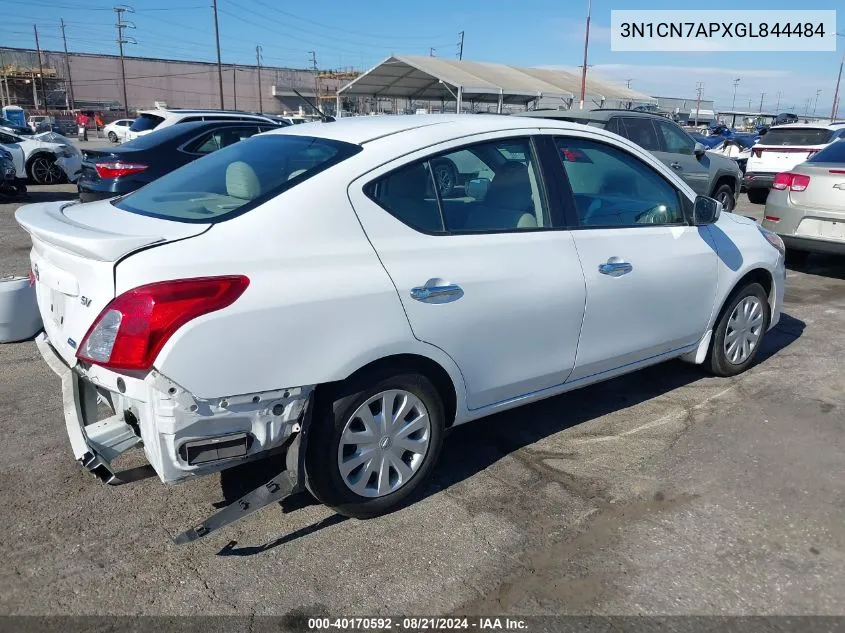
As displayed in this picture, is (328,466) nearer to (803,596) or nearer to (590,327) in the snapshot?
(590,327)

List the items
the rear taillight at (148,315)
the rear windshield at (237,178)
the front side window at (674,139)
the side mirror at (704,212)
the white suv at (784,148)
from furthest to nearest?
1. the white suv at (784,148)
2. the front side window at (674,139)
3. the side mirror at (704,212)
4. the rear windshield at (237,178)
5. the rear taillight at (148,315)

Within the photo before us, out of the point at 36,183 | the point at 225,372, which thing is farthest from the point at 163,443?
the point at 36,183

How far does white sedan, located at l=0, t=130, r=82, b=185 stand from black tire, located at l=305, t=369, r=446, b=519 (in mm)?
14464

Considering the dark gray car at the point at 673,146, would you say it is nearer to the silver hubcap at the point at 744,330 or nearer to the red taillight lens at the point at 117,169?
the red taillight lens at the point at 117,169

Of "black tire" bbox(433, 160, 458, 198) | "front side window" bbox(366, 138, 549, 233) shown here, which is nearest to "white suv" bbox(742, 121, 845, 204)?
"front side window" bbox(366, 138, 549, 233)

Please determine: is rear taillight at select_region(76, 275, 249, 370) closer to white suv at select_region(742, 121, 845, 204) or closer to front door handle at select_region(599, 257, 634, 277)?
front door handle at select_region(599, 257, 634, 277)

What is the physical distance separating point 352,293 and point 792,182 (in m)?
6.75

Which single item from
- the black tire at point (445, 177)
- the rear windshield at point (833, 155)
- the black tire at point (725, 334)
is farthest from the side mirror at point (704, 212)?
the rear windshield at point (833, 155)

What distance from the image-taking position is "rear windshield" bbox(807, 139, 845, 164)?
7625mm

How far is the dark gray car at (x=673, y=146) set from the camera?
10125 mm

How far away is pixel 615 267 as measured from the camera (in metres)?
3.66

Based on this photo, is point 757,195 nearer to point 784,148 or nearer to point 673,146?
point 784,148

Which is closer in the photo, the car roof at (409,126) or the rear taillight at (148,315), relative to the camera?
the rear taillight at (148,315)

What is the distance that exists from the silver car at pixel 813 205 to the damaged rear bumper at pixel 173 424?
671 cm
